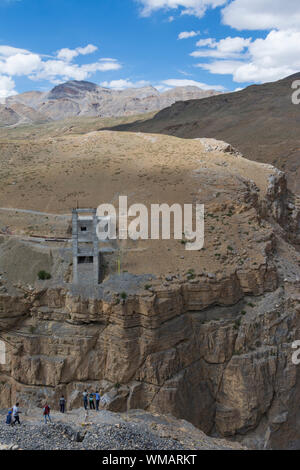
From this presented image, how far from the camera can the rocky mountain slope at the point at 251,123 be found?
199ft

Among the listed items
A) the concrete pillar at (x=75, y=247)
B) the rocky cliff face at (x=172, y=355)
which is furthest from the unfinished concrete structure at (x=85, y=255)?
the rocky cliff face at (x=172, y=355)

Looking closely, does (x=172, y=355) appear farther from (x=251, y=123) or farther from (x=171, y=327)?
(x=251, y=123)

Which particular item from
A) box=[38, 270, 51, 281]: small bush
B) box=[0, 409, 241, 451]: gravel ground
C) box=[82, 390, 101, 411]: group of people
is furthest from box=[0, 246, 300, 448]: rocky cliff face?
box=[0, 409, 241, 451]: gravel ground

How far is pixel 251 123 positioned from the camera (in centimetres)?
7669

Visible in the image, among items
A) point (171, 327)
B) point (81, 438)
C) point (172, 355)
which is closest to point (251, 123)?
point (171, 327)

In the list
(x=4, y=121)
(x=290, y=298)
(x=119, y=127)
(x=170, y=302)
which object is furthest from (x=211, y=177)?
(x=4, y=121)

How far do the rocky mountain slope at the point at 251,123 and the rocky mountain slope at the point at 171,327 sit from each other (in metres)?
32.8

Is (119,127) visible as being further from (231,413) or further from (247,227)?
(231,413)

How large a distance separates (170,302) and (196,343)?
2.86 meters

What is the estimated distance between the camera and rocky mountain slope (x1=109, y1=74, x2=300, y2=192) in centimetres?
6064

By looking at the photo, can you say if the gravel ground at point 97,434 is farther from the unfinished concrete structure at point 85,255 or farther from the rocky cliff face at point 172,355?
the unfinished concrete structure at point 85,255

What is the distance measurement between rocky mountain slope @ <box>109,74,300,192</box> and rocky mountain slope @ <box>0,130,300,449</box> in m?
32.8

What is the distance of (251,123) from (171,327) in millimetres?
64421

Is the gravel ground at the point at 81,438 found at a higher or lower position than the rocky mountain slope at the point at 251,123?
lower
